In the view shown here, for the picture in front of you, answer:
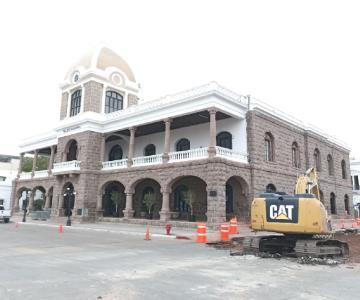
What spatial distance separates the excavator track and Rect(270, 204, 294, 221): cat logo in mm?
920

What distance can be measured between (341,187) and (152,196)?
Answer: 22.0 metres

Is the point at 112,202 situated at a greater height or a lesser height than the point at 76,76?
lesser

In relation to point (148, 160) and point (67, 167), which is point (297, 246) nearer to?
point (148, 160)

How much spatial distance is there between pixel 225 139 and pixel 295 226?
16.5 meters

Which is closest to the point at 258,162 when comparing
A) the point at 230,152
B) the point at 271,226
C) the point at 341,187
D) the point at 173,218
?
the point at 230,152

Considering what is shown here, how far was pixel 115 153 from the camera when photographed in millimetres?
35781

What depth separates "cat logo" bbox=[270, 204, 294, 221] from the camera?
11.0 metres

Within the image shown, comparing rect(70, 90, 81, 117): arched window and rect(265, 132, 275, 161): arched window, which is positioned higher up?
rect(70, 90, 81, 117): arched window

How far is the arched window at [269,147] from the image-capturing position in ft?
88.1

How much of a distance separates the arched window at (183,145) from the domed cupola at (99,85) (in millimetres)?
8031

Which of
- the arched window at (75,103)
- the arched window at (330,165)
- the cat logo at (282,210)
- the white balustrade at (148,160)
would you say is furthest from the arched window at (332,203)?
the arched window at (75,103)

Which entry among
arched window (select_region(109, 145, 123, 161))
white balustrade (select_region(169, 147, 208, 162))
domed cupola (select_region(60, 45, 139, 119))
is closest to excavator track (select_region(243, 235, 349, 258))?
white balustrade (select_region(169, 147, 208, 162))

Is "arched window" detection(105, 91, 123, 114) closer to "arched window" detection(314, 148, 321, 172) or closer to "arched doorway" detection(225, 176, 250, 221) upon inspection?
"arched doorway" detection(225, 176, 250, 221)

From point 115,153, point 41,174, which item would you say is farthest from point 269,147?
point 41,174
